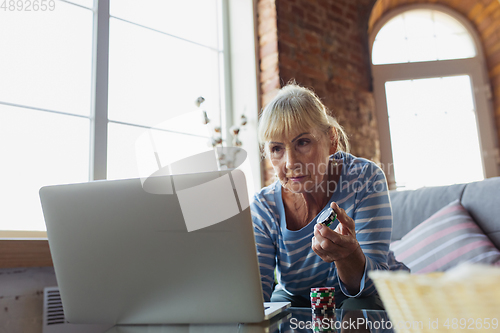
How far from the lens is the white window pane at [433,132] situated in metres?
3.35

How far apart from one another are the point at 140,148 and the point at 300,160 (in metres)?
1.45

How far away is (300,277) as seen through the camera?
1.33m

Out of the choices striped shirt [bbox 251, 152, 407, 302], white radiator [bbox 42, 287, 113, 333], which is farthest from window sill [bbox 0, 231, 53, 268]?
striped shirt [bbox 251, 152, 407, 302]

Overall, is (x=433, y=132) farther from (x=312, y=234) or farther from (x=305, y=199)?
(x=312, y=234)

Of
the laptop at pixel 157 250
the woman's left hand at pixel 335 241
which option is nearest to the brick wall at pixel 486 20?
the woman's left hand at pixel 335 241

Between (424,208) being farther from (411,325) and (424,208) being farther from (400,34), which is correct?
(400,34)

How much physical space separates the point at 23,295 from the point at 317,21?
8.42 ft

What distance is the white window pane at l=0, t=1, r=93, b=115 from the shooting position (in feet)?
Answer: 6.46

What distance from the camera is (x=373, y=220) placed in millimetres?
1246

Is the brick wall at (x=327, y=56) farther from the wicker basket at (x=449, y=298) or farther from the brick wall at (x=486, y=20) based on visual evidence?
the wicker basket at (x=449, y=298)

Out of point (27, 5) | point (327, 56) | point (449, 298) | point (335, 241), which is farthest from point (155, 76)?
point (449, 298)

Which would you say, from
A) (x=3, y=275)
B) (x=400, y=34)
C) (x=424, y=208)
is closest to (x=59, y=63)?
(x=3, y=275)

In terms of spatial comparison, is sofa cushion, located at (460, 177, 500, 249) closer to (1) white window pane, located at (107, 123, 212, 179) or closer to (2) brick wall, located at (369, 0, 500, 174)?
(1) white window pane, located at (107, 123, 212, 179)

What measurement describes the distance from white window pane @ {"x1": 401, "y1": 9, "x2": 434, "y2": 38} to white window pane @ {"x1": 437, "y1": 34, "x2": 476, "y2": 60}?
0.52ft
